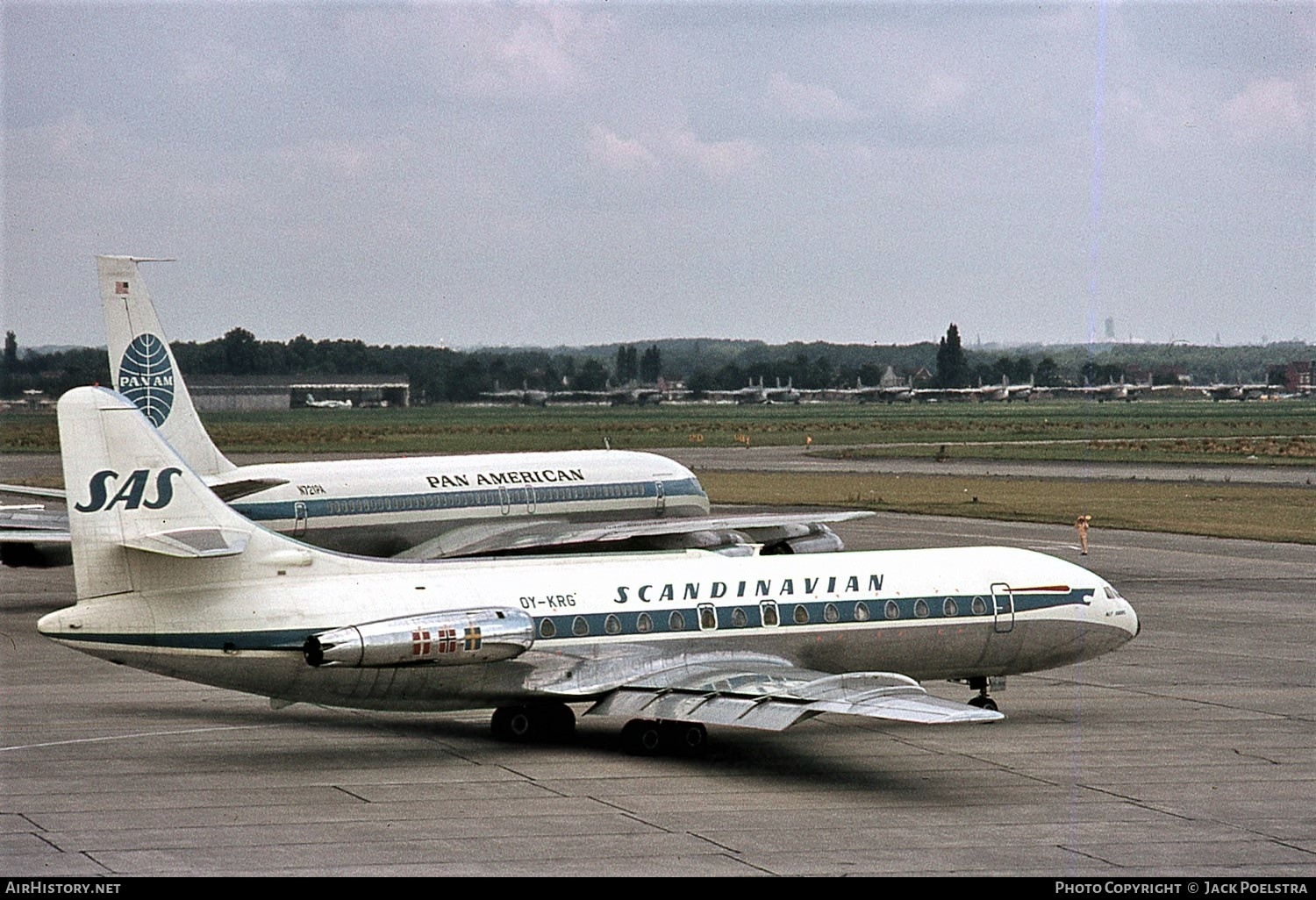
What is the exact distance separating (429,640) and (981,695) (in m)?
10.1

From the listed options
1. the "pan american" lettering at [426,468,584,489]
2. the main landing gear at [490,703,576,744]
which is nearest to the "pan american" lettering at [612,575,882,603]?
the main landing gear at [490,703,576,744]

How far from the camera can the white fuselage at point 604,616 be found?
2533 cm

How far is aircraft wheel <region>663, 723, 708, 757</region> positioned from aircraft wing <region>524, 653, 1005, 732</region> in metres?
0.70

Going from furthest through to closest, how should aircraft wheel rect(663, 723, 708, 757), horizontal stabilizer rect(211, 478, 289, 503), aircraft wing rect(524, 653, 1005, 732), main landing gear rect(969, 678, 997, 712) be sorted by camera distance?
horizontal stabilizer rect(211, 478, 289, 503) < main landing gear rect(969, 678, 997, 712) < aircraft wheel rect(663, 723, 708, 757) < aircraft wing rect(524, 653, 1005, 732)

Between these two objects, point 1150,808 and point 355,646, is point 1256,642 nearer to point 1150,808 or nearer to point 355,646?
point 1150,808

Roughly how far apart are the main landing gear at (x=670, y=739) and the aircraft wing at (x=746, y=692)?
61 cm

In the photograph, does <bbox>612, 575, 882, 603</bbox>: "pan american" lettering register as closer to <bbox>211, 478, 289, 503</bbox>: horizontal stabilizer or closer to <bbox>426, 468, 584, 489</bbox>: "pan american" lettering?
<bbox>211, 478, 289, 503</bbox>: horizontal stabilizer

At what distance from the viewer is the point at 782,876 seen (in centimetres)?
1945

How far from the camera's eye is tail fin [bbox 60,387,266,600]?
2519 centimetres

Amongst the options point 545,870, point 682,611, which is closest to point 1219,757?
point 682,611

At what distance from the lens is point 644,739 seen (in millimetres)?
26891

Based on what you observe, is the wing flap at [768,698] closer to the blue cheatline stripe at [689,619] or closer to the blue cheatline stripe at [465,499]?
the blue cheatline stripe at [689,619]

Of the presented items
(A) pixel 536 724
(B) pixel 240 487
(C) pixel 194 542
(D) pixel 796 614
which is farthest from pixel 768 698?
(B) pixel 240 487
